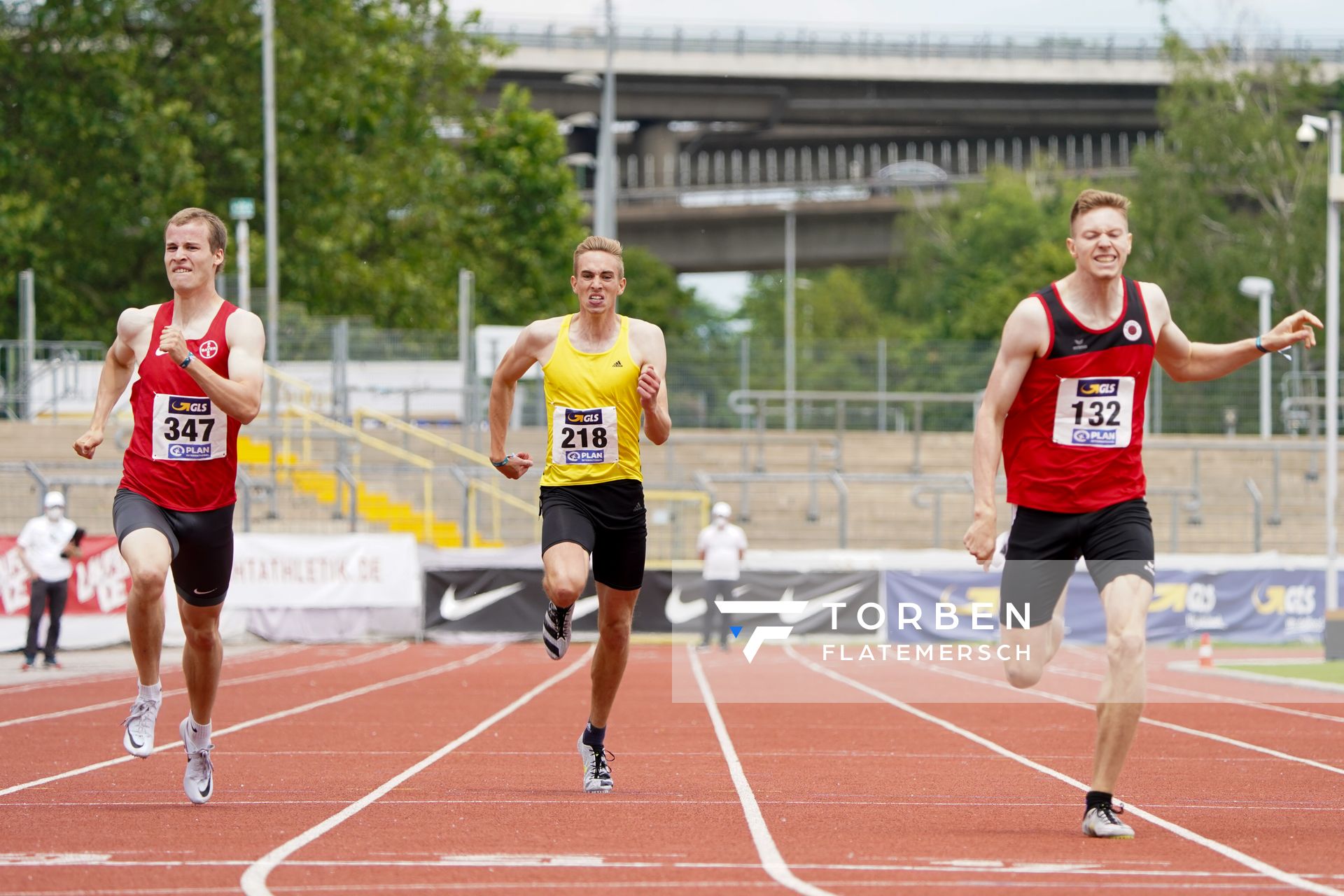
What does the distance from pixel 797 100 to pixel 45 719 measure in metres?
55.6

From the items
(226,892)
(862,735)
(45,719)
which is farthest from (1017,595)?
(45,719)

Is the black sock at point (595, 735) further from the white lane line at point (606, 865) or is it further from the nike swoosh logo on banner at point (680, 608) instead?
the nike swoosh logo on banner at point (680, 608)

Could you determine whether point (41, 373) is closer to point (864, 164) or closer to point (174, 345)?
point (174, 345)

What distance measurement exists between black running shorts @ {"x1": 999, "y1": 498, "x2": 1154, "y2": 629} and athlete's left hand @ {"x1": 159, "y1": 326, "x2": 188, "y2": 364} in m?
3.23

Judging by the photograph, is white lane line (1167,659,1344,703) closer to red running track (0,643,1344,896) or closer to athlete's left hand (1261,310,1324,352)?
red running track (0,643,1344,896)

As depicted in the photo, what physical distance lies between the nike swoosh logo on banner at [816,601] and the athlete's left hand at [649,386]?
57.4 ft

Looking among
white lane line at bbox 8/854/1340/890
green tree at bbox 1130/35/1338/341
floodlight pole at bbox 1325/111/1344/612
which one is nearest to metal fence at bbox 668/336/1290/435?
floodlight pole at bbox 1325/111/1344/612

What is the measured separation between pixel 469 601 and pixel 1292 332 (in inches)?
758

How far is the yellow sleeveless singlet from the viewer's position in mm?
8047

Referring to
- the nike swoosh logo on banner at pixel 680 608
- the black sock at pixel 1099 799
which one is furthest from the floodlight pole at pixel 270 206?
the black sock at pixel 1099 799

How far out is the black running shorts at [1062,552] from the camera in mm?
7000

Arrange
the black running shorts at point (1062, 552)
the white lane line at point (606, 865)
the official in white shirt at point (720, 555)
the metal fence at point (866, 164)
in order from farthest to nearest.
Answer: the metal fence at point (866, 164) < the official in white shirt at point (720, 555) < the black running shorts at point (1062, 552) < the white lane line at point (606, 865)

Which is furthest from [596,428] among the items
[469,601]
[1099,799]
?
[469,601]

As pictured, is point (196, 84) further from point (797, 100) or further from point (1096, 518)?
point (1096, 518)
